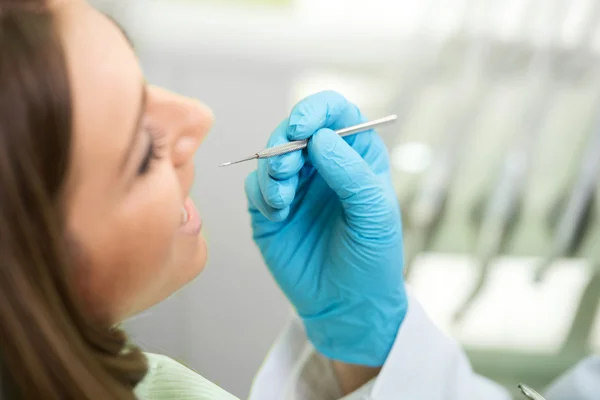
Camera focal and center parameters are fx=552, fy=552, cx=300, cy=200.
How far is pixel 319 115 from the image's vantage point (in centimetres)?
79

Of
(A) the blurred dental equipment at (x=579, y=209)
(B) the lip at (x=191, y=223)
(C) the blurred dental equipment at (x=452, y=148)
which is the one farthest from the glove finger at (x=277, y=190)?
(A) the blurred dental equipment at (x=579, y=209)

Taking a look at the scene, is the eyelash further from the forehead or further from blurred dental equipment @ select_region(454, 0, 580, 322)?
blurred dental equipment @ select_region(454, 0, 580, 322)

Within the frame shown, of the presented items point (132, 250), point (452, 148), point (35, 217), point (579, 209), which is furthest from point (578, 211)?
point (35, 217)

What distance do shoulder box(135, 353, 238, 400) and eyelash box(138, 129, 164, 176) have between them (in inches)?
13.5

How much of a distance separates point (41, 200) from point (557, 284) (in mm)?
1275

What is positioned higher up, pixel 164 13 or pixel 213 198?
pixel 164 13

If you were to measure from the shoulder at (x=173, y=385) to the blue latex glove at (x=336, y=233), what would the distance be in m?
0.20

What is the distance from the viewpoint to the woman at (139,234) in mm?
530

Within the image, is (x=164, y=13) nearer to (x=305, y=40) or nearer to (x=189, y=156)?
(x=305, y=40)

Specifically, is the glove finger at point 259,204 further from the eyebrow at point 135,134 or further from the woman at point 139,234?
the eyebrow at point 135,134

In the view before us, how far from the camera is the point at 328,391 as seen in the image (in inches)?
39.3

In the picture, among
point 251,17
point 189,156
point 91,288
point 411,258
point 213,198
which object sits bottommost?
point 411,258

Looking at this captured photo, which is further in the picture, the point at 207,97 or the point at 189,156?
the point at 207,97

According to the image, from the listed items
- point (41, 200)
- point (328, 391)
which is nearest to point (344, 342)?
point (328, 391)
